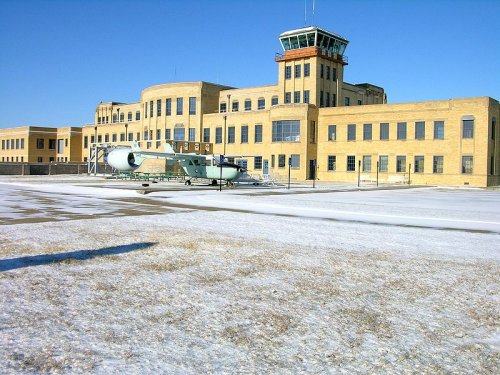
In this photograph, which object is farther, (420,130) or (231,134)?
(231,134)

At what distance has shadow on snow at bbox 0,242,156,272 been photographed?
8.08m

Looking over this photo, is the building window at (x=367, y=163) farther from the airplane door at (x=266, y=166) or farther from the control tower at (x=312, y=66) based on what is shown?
the airplane door at (x=266, y=166)

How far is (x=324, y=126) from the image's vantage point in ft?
208

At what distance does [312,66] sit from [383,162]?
16122 mm

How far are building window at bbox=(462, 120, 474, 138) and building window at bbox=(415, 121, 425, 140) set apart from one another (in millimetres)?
4417

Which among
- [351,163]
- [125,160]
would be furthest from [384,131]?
[125,160]

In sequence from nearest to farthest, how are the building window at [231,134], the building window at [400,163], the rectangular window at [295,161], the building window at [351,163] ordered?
the building window at [400,163]
the building window at [351,163]
the rectangular window at [295,161]
the building window at [231,134]

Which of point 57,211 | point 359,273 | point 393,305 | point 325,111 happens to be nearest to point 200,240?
point 359,273

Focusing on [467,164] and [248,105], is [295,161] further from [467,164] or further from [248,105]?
[467,164]

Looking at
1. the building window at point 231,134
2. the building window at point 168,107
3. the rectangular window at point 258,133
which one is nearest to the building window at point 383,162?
the rectangular window at point 258,133

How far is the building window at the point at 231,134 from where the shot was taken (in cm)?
7038

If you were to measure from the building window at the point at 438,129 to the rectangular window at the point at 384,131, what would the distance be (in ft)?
18.8

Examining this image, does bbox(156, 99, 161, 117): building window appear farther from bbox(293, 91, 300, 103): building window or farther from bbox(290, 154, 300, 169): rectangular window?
bbox(290, 154, 300, 169): rectangular window

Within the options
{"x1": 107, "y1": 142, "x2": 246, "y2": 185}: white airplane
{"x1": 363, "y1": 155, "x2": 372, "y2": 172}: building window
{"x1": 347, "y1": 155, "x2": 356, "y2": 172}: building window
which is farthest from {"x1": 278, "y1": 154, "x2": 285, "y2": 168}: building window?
{"x1": 107, "y1": 142, "x2": 246, "y2": 185}: white airplane
